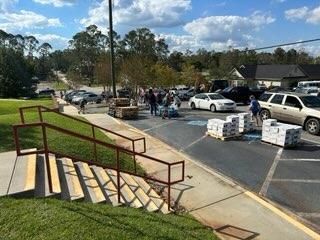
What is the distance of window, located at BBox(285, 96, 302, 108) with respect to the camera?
57.5ft

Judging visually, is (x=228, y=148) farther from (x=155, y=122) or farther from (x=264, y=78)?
(x=264, y=78)

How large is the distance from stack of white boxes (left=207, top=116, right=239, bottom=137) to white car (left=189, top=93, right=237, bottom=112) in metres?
9.75

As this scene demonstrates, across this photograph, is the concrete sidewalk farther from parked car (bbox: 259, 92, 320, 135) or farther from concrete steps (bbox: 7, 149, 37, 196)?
parked car (bbox: 259, 92, 320, 135)

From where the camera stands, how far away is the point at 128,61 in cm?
3916

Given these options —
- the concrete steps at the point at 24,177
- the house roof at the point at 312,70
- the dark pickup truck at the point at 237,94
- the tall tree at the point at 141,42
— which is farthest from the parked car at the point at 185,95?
the tall tree at the point at 141,42

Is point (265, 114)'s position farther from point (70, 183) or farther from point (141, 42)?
point (141, 42)

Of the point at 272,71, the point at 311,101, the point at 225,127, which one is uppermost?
the point at 272,71

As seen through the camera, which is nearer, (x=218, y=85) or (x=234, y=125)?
(x=234, y=125)

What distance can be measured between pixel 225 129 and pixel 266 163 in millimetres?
3931

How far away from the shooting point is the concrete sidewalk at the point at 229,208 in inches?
275

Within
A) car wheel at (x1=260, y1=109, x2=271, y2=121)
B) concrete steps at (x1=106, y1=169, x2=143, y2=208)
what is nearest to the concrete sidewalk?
concrete steps at (x1=106, y1=169, x2=143, y2=208)

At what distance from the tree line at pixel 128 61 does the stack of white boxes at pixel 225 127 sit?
21.3 metres

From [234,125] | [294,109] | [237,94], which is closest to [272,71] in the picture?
[237,94]

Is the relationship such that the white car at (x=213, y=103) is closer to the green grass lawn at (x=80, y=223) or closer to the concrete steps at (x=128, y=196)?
the concrete steps at (x=128, y=196)
